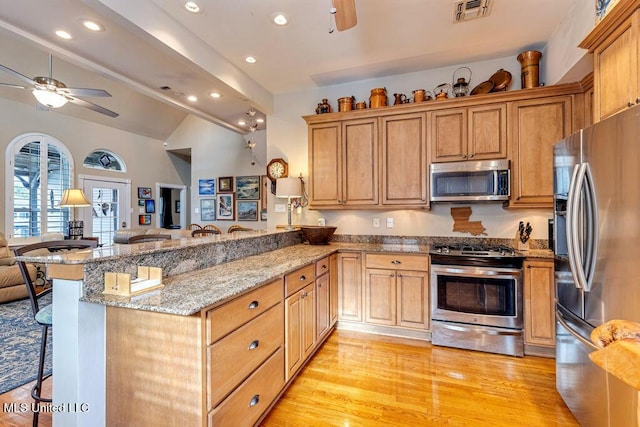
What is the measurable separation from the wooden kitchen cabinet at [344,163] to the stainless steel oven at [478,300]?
3.61 ft

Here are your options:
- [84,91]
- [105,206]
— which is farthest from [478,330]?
[105,206]

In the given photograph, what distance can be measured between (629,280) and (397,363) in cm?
175

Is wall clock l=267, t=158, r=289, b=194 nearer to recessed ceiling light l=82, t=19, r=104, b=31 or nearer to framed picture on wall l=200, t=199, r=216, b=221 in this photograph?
recessed ceiling light l=82, t=19, r=104, b=31

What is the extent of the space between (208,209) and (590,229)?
27.5 feet

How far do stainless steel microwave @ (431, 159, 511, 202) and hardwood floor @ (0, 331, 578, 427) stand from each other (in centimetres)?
149

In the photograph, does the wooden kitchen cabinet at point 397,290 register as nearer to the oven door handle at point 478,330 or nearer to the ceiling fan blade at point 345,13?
the oven door handle at point 478,330

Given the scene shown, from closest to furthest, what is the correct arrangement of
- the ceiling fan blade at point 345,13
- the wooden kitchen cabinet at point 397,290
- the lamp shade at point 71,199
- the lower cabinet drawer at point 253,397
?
the lower cabinet drawer at point 253,397 < the ceiling fan blade at point 345,13 < the wooden kitchen cabinet at point 397,290 < the lamp shade at point 71,199

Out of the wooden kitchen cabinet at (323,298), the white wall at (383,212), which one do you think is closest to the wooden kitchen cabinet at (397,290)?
the wooden kitchen cabinet at (323,298)

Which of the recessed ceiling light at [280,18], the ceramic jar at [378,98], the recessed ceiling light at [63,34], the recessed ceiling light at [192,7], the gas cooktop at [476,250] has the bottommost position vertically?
the gas cooktop at [476,250]

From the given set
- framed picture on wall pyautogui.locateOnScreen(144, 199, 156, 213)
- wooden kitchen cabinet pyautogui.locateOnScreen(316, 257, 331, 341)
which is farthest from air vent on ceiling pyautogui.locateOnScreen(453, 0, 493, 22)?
framed picture on wall pyautogui.locateOnScreen(144, 199, 156, 213)

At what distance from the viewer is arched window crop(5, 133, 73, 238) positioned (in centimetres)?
558

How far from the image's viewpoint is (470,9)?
245 centimetres

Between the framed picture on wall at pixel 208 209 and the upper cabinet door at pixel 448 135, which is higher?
the upper cabinet door at pixel 448 135

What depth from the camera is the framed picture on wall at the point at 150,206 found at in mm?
8234
